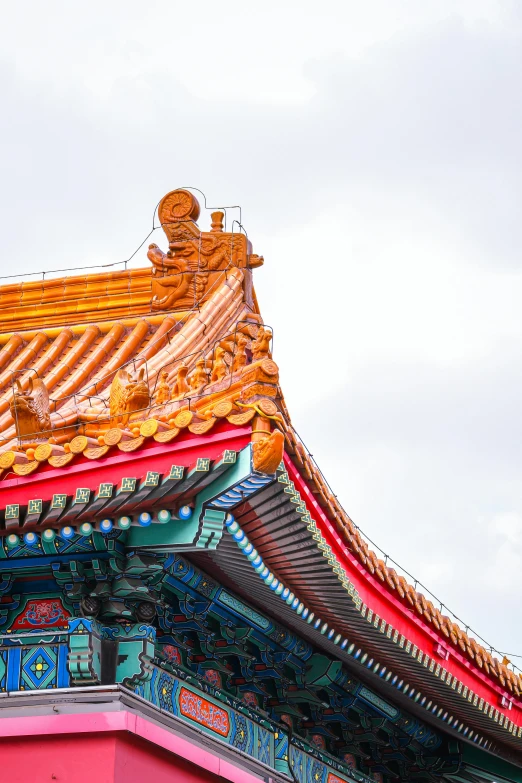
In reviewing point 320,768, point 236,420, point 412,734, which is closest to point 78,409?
point 236,420

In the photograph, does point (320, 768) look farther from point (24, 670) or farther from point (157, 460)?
point (157, 460)

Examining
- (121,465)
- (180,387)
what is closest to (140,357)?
(180,387)

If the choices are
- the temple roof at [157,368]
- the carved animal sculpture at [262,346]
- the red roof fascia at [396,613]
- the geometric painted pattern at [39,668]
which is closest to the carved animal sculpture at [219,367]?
the temple roof at [157,368]

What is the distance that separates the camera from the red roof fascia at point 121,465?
29.6ft

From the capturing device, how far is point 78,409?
1230 cm

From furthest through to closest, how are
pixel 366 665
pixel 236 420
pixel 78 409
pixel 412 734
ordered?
pixel 412 734 → pixel 366 665 → pixel 78 409 → pixel 236 420

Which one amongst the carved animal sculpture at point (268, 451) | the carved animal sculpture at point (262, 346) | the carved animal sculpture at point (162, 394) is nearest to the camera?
the carved animal sculpture at point (268, 451)

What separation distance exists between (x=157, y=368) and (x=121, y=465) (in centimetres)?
396

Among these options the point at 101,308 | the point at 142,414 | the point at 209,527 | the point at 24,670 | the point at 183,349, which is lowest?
the point at 24,670

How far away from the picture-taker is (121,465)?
9.23 m

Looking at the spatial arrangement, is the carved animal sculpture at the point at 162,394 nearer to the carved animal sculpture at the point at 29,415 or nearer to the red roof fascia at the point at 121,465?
the carved animal sculpture at the point at 29,415

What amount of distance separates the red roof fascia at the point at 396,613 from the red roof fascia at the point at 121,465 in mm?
768

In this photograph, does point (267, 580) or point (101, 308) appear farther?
point (101, 308)

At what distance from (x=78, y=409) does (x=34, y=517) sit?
3.01 meters
